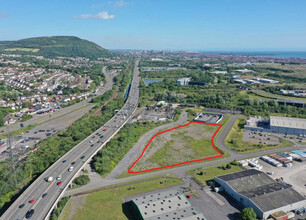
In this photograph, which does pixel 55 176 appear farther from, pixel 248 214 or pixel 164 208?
pixel 248 214

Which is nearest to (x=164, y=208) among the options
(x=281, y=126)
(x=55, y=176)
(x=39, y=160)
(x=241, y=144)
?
(x=55, y=176)

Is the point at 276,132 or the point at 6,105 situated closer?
the point at 276,132

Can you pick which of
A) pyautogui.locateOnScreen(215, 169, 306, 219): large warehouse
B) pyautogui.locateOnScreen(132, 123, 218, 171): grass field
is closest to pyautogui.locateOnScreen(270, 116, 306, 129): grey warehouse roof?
pyautogui.locateOnScreen(132, 123, 218, 171): grass field

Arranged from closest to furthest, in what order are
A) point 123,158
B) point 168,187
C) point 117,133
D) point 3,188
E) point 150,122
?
point 3,188, point 168,187, point 123,158, point 117,133, point 150,122

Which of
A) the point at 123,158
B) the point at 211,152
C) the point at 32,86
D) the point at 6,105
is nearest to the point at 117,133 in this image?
the point at 123,158

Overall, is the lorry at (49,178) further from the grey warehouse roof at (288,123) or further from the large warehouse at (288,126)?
the grey warehouse roof at (288,123)

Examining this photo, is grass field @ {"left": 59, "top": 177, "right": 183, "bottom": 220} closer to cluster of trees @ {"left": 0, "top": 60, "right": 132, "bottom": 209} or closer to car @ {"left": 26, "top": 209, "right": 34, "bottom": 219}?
car @ {"left": 26, "top": 209, "right": 34, "bottom": 219}

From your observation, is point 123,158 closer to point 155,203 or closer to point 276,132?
point 155,203
